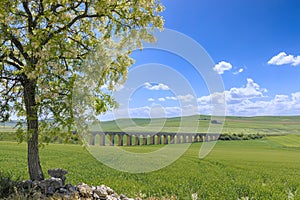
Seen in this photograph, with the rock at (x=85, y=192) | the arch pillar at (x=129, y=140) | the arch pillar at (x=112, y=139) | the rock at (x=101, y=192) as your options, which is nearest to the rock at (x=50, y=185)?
the rock at (x=85, y=192)

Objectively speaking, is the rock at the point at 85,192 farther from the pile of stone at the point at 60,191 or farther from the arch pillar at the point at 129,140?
the arch pillar at the point at 129,140

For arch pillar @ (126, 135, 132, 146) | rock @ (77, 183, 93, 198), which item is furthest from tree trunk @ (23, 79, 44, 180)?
arch pillar @ (126, 135, 132, 146)

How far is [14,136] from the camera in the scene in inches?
412

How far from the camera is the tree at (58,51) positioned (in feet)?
31.8

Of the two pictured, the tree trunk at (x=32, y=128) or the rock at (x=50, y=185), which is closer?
the rock at (x=50, y=185)

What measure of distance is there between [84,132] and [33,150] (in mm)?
2079

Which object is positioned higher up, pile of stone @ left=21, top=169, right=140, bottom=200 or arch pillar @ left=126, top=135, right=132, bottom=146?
pile of stone @ left=21, top=169, right=140, bottom=200

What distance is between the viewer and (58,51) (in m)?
9.99

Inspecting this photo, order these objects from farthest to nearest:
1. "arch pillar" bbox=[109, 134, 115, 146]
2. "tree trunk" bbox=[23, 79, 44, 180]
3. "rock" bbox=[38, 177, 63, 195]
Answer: "arch pillar" bbox=[109, 134, 115, 146] < "tree trunk" bbox=[23, 79, 44, 180] < "rock" bbox=[38, 177, 63, 195]

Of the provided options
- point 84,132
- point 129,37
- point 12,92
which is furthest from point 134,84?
point 12,92

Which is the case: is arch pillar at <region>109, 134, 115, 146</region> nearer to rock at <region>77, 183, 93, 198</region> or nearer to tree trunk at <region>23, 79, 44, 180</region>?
tree trunk at <region>23, 79, 44, 180</region>

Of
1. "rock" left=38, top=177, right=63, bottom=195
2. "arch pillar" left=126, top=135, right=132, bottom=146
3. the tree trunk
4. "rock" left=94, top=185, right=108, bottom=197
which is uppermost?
the tree trunk

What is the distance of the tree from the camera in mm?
9680

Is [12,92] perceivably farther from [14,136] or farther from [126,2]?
[126,2]
